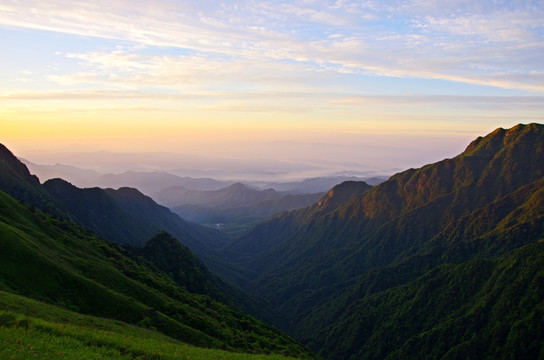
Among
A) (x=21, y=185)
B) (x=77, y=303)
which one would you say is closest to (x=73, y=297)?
(x=77, y=303)

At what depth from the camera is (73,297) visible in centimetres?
6116

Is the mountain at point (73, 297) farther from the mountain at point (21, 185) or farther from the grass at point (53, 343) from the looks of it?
the mountain at point (21, 185)

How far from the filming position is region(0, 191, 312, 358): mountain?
37500 millimetres

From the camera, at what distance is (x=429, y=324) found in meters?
157

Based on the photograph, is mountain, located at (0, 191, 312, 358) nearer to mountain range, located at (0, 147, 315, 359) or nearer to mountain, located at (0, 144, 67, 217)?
mountain range, located at (0, 147, 315, 359)

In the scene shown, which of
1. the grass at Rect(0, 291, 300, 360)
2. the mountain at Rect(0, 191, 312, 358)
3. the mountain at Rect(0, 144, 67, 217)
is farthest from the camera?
the mountain at Rect(0, 144, 67, 217)

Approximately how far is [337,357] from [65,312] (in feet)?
493

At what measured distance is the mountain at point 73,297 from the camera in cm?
3750

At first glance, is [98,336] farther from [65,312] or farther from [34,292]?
[34,292]

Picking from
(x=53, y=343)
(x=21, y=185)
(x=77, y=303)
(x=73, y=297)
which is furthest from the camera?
(x=21, y=185)

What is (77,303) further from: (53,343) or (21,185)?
(21,185)

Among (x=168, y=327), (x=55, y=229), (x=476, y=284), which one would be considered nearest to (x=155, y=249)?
(x=55, y=229)

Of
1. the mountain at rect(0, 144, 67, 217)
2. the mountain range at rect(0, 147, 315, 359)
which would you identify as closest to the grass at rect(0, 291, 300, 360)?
the mountain range at rect(0, 147, 315, 359)

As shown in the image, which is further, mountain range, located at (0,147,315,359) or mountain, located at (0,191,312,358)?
mountain, located at (0,191,312,358)
